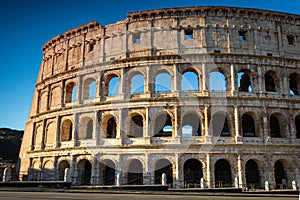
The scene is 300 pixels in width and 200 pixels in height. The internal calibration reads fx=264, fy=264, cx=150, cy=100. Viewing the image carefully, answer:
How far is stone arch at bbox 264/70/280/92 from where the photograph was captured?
765 inches

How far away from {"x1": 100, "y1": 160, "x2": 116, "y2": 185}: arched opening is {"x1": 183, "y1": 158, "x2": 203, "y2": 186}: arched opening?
16.9 feet

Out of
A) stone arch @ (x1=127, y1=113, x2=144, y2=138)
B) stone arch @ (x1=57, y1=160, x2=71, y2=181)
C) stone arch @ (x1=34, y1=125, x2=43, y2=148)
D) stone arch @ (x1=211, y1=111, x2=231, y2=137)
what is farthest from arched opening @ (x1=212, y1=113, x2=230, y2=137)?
stone arch @ (x1=34, y1=125, x2=43, y2=148)

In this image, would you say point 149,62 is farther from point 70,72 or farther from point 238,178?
point 238,178

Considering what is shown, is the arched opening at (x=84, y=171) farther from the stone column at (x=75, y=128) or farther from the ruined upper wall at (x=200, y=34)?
the ruined upper wall at (x=200, y=34)

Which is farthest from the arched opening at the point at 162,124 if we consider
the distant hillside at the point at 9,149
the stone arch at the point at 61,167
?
the distant hillside at the point at 9,149

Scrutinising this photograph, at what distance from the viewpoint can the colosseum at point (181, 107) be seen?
57.7ft

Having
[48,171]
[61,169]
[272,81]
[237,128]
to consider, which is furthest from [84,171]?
[272,81]

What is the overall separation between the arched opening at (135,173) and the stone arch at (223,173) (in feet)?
17.0

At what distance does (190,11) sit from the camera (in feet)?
65.9

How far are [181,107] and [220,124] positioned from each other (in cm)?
334

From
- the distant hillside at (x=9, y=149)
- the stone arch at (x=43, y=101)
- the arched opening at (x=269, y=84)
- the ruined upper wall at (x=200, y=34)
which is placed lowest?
the distant hillside at (x=9, y=149)

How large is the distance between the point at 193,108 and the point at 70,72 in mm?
10627

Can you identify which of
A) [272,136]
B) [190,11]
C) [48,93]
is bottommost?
[272,136]

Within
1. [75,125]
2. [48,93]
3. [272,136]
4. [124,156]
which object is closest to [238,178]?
[272,136]
